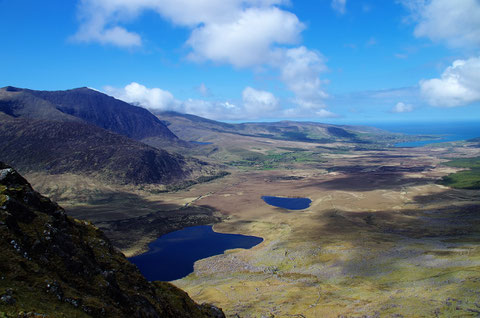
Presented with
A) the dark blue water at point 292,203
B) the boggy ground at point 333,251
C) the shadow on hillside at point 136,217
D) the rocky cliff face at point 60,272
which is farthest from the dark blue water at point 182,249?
the rocky cliff face at point 60,272

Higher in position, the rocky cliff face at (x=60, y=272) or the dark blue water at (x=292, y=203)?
the rocky cliff face at (x=60, y=272)

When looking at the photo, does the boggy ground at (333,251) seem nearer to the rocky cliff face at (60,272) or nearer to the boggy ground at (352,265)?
the boggy ground at (352,265)

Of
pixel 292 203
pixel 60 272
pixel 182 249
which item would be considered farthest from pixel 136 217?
pixel 60 272

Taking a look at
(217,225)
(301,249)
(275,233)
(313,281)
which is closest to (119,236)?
(217,225)

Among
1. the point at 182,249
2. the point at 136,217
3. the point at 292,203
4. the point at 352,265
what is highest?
the point at 352,265

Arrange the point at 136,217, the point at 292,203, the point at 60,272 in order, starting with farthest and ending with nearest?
the point at 292,203 < the point at 136,217 < the point at 60,272

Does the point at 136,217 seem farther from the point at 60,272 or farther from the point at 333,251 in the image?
the point at 60,272

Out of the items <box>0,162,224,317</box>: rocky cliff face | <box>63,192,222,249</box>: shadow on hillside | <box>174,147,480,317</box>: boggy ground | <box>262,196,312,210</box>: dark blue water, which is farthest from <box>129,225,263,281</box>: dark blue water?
<box>0,162,224,317</box>: rocky cliff face

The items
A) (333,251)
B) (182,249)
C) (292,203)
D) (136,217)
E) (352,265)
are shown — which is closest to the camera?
(352,265)
